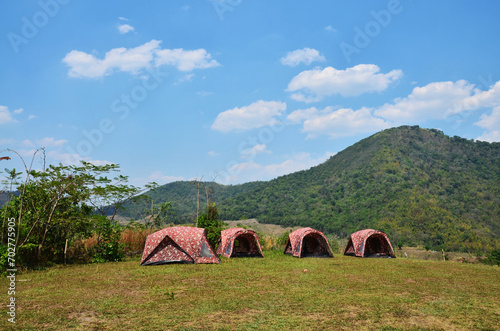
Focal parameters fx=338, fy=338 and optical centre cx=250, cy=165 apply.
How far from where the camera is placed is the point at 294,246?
18.3m

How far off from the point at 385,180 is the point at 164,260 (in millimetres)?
55239

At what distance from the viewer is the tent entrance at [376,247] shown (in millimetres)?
18984

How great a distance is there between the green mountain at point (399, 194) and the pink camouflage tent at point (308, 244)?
3034 centimetres

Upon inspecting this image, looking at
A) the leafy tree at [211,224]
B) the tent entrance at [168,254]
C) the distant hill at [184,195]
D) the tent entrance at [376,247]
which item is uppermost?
the distant hill at [184,195]

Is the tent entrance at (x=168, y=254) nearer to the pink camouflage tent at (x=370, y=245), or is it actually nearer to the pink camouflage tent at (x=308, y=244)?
the pink camouflage tent at (x=308, y=244)

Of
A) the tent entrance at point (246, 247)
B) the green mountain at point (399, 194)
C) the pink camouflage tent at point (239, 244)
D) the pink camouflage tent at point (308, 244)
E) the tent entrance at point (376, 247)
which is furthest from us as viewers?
the green mountain at point (399, 194)

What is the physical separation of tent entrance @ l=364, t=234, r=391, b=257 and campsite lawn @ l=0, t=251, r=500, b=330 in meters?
6.60

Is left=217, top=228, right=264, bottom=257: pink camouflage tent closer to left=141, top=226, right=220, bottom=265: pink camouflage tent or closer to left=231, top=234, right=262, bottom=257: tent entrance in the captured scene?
left=231, top=234, right=262, bottom=257: tent entrance

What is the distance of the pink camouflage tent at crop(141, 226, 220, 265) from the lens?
13703 millimetres

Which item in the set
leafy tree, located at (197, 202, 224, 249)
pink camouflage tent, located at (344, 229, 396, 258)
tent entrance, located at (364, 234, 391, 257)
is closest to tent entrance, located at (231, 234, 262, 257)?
leafy tree, located at (197, 202, 224, 249)

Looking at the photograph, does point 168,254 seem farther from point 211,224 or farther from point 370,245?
point 370,245

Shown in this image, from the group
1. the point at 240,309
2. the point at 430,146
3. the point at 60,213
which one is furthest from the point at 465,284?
the point at 430,146

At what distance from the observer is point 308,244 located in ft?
63.8

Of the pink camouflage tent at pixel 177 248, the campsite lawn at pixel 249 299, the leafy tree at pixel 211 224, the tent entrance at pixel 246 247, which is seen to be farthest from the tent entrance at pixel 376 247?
the pink camouflage tent at pixel 177 248
